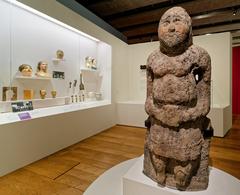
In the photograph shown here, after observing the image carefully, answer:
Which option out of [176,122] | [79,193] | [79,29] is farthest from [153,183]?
[79,29]

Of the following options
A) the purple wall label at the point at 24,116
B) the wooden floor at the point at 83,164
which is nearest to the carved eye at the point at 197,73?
the wooden floor at the point at 83,164

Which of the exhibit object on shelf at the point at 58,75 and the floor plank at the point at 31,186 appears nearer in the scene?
the floor plank at the point at 31,186

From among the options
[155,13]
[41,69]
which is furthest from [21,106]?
[155,13]

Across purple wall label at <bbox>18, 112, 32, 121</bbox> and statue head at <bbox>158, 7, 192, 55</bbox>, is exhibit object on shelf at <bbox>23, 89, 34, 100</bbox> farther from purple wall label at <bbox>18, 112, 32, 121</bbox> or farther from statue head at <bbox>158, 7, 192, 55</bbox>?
statue head at <bbox>158, 7, 192, 55</bbox>

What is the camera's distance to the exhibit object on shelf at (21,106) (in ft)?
8.01

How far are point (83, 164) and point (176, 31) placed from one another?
1.91m

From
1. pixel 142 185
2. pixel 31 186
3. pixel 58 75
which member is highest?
pixel 58 75

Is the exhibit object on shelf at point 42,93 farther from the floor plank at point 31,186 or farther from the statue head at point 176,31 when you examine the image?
the statue head at point 176,31

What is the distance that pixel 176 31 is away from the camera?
117 centimetres

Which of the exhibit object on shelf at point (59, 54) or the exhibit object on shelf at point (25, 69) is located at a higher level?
the exhibit object on shelf at point (59, 54)

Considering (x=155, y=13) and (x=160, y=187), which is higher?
(x=155, y=13)

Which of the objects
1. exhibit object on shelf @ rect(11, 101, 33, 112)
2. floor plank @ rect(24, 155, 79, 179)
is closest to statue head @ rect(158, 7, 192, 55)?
floor plank @ rect(24, 155, 79, 179)

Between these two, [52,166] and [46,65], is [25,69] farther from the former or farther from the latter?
[52,166]

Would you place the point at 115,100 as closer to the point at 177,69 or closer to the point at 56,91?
the point at 56,91
